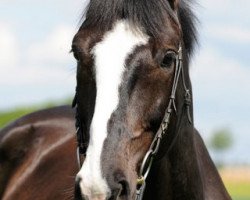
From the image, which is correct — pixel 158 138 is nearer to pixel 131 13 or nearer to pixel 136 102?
pixel 136 102

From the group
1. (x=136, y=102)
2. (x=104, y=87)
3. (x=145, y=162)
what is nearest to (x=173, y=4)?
(x=136, y=102)

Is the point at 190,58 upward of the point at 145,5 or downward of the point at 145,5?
downward

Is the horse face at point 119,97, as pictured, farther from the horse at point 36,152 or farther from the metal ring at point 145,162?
the horse at point 36,152

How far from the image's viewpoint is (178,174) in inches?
246

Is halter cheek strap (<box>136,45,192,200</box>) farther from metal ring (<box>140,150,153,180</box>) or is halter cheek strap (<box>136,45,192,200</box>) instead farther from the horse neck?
the horse neck

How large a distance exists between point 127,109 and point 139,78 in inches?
10.3

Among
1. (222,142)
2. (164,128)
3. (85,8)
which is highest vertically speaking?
(85,8)

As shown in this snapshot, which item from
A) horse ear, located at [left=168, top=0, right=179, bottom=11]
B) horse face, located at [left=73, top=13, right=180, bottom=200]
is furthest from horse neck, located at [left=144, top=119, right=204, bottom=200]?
horse ear, located at [left=168, top=0, right=179, bottom=11]

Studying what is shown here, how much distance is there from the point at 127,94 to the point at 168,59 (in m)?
0.49

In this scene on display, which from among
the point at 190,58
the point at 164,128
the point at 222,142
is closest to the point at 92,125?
the point at 164,128

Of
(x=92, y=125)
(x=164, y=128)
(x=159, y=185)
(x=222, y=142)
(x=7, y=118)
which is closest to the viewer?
(x=92, y=125)

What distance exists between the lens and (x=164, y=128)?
5.58 m

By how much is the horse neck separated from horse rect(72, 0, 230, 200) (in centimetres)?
2

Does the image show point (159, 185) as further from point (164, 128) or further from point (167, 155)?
point (164, 128)
